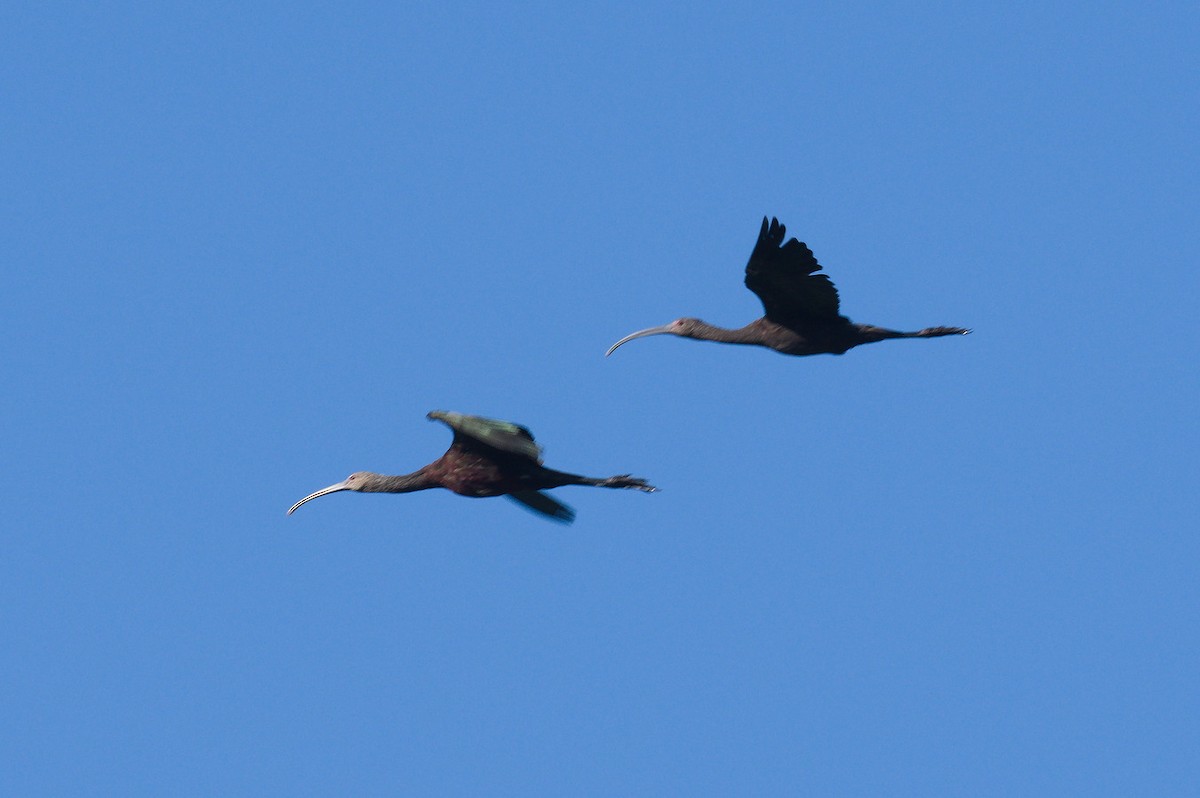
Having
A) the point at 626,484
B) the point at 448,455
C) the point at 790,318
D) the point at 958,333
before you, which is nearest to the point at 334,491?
the point at 448,455

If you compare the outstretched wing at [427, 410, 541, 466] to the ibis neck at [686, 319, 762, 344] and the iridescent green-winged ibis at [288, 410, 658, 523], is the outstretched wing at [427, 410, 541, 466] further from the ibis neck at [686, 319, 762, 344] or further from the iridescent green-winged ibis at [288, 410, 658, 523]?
the ibis neck at [686, 319, 762, 344]

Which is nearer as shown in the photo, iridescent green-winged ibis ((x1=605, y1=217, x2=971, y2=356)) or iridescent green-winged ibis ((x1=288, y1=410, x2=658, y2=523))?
iridescent green-winged ibis ((x1=288, y1=410, x2=658, y2=523))

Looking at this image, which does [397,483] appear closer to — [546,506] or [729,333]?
[546,506]

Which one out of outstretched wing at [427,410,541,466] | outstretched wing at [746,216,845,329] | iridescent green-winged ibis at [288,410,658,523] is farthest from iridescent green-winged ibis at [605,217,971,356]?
outstretched wing at [427,410,541,466]

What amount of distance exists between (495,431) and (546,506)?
3602 millimetres

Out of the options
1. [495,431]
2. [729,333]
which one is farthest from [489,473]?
[729,333]

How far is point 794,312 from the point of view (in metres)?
31.2

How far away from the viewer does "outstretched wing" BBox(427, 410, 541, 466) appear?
27.8 meters

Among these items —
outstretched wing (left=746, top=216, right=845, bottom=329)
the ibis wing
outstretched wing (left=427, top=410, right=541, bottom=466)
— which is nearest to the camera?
outstretched wing (left=427, top=410, right=541, bottom=466)

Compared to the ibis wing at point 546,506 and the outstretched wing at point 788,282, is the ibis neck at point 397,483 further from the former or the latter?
the outstretched wing at point 788,282

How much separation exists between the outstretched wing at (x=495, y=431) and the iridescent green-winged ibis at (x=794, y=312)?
4680 mm

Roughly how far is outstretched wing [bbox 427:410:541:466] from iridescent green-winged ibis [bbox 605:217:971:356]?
468 centimetres

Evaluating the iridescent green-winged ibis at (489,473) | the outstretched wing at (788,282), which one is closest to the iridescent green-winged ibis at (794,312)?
the outstretched wing at (788,282)

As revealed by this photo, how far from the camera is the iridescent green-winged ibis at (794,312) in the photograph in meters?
30.2
